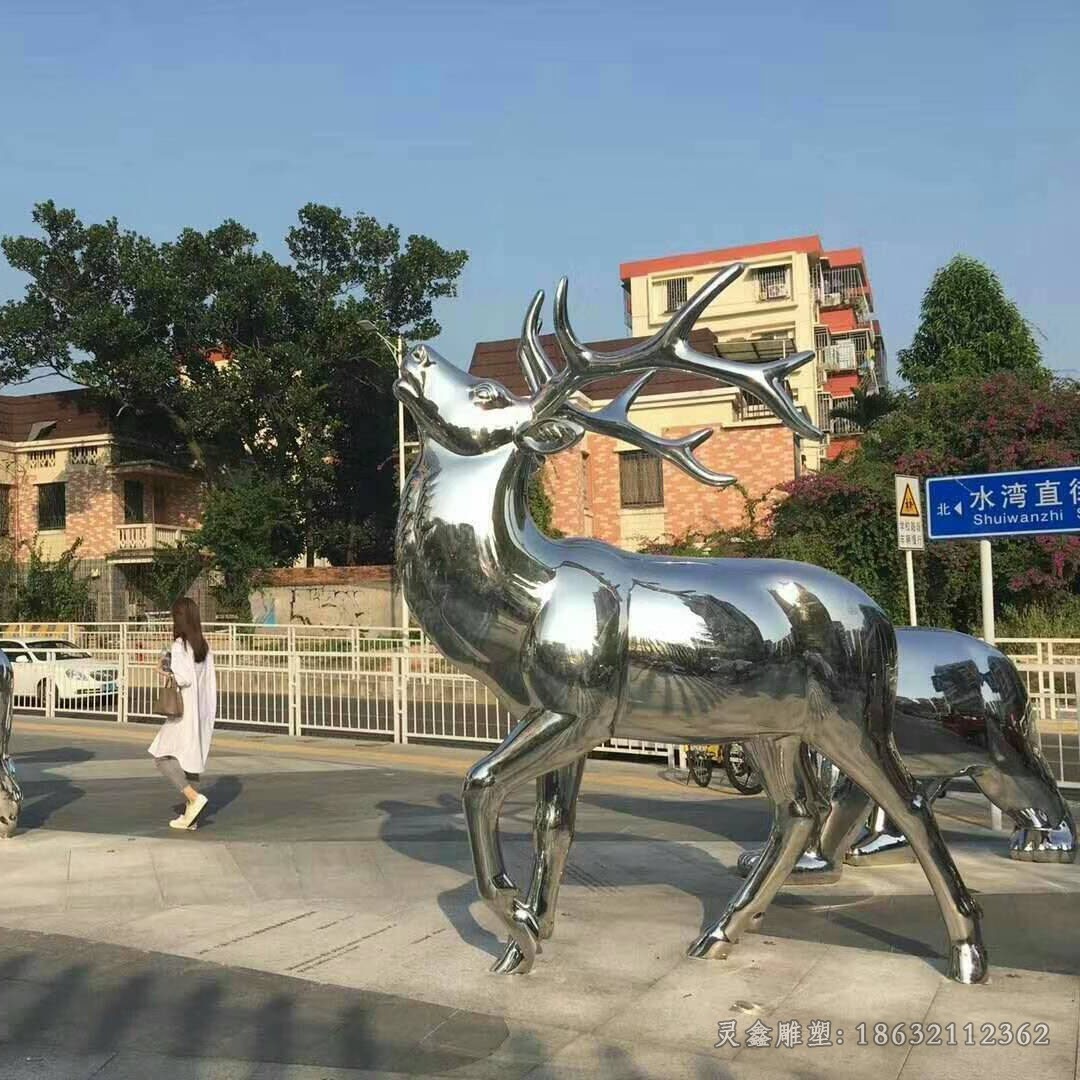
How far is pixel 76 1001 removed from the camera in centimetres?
408

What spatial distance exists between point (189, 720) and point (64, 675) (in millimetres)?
9435

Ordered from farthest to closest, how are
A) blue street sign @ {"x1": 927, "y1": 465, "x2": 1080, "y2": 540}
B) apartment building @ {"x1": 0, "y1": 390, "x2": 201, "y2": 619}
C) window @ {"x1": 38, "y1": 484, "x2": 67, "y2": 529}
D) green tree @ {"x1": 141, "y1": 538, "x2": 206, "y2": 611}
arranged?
1. window @ {"x1": 38, "y1": 484, "x2": 67, "y2": 529}
2. apartment building @ {"x1": 0, "y1": 390, "x2": 201, "y2": 619}
3. green tree @ {"x1": 141, "y1": 538, "x2": 206, "y2": 611}
4. blue street sign @ {"x1": 927, "y1": 465, "x2": 1080, "y2": 540}

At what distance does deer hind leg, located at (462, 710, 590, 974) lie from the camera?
12.8 feet

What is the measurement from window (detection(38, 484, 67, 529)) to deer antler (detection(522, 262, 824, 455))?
33.4m

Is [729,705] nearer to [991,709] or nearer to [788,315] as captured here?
[991,709]

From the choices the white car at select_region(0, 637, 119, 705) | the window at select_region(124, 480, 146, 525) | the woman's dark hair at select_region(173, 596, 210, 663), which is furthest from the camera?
the window at select_region(124, 480, 146, 525)

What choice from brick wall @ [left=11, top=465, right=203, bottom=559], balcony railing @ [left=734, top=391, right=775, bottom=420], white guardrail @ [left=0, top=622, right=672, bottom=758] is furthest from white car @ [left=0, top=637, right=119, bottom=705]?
brick wall @ [left=11, top=465, right=203, bottom=559]

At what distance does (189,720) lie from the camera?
793 cm

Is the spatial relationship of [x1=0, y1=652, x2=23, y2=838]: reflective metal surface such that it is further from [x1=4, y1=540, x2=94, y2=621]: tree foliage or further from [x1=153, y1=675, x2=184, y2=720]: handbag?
[x1=4, y1=540, x2=94, y2=621]: tree foliage

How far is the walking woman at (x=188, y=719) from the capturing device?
7.72 meters

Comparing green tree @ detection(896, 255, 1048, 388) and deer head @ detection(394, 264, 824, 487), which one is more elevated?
green tree @ detection(896, 255, 1048, 388)

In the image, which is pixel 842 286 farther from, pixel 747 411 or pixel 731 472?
pixel 731 472

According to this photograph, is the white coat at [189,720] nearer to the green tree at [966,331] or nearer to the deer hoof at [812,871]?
the deer hoof at [812,871]

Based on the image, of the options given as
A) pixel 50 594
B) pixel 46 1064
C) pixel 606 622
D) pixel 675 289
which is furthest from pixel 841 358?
pixel 46 1064
